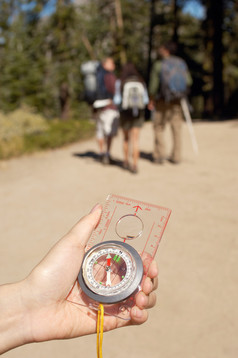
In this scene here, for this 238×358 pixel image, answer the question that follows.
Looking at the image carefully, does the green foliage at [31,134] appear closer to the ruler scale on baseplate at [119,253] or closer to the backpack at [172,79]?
the backpack at [172,79]

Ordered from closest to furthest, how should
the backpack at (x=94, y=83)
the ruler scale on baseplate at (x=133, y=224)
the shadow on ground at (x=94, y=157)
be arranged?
the ruler scale on baseplate at (x=133, y=224)
the backpack at (x=94, y=83)
the shadow on ground at (x=94, y=157)

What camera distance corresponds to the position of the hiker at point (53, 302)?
Answer: 169 centimetres

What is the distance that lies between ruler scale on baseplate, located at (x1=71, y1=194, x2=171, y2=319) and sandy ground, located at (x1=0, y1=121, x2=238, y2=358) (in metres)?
1.13

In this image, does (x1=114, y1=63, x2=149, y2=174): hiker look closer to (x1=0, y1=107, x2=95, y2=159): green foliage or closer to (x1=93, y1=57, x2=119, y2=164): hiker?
(x1=93, y1=57, x2=119, y2=164): hiker

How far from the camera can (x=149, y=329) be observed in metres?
2.69

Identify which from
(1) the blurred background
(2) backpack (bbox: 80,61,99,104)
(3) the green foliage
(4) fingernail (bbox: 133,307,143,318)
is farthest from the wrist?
(1) the blurred background

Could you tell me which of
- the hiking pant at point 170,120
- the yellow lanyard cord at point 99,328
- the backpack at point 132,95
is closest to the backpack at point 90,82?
the backpack at point 132,95

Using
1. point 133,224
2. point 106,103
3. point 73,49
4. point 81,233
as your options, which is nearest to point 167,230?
point 133,224

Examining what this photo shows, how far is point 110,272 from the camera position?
1677mm

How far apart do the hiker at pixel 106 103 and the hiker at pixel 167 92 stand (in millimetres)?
801

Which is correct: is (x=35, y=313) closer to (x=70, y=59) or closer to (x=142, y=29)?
(x=70, y=59)

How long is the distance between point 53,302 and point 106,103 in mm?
5547

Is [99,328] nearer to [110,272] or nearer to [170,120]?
[110,272]

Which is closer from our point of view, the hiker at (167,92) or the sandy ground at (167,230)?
the sandy ground at (167,230)
